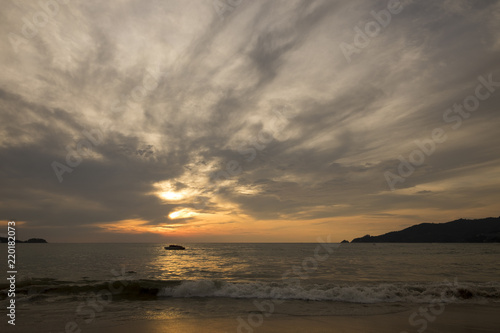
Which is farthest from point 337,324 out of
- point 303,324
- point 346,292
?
point 346,292


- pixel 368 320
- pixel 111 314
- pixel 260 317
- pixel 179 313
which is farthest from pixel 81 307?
pixel 368 320

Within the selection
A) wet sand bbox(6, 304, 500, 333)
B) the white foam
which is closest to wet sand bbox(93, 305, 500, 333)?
wet sand bbox(6, 304, 500, 333)

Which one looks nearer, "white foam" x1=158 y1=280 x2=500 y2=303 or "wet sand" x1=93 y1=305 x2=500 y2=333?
"wet sand" x1=93 y1=305 x2=500 y2=333

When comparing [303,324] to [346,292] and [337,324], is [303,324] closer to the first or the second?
[337,324]

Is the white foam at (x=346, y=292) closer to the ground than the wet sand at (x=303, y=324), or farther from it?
closer to the ground

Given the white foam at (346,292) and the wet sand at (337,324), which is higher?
the wet sand at (337,324)

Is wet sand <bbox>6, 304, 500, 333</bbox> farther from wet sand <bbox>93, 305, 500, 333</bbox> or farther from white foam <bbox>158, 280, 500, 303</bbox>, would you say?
white foam <bbox>158, 280, 500, 303</bbox>

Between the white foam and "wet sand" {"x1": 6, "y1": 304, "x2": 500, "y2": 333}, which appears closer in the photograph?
"wet sand" {"x1": 6, "y1": 304, "x2": 500, "y2": 333}

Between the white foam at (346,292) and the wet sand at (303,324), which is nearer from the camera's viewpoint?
the wet sand at (303,324)

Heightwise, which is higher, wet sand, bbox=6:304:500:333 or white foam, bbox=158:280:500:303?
wet sand, bbox=6:304:500:333

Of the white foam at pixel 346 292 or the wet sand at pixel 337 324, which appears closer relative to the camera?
the wet sand at pixel 337 324

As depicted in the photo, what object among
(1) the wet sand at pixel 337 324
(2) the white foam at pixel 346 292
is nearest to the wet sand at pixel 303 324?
(1) the wet sand at pixel 337 324

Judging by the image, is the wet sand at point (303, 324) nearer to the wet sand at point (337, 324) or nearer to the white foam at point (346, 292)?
the wet sand at point (337, 324)

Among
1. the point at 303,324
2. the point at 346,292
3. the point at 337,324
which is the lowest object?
the point at 346,292
